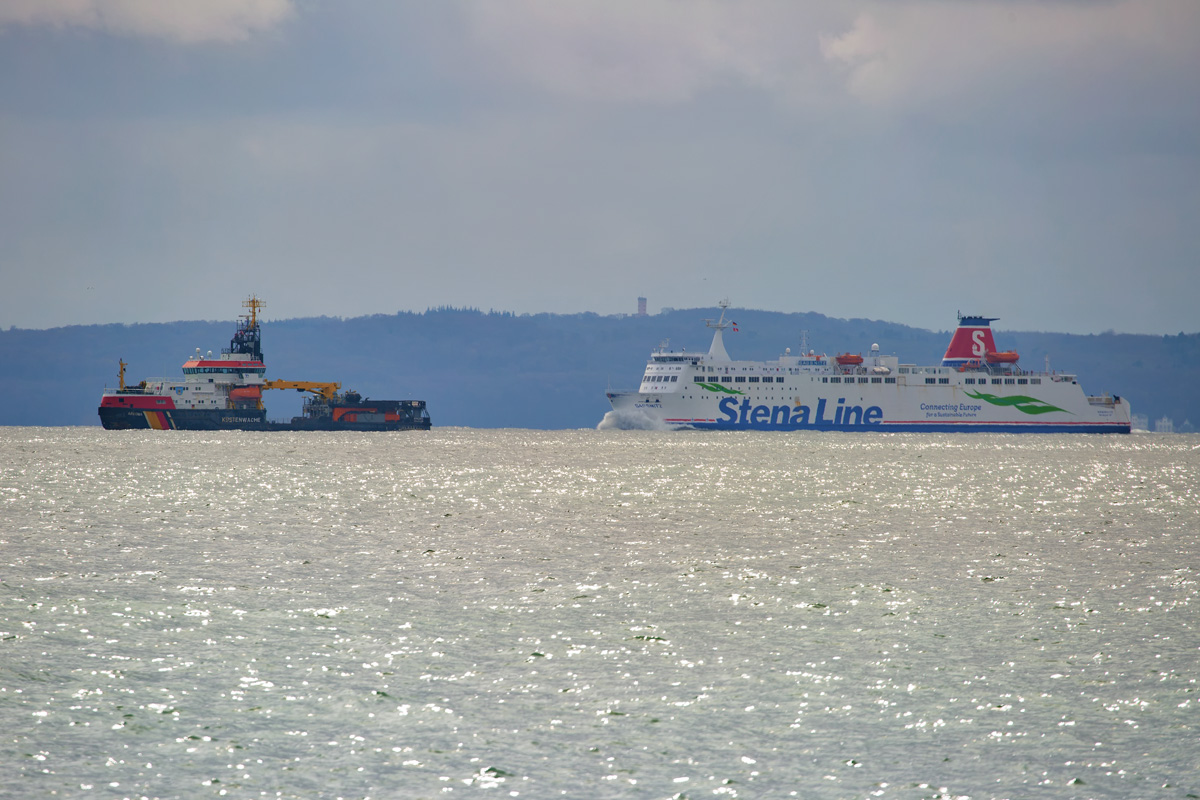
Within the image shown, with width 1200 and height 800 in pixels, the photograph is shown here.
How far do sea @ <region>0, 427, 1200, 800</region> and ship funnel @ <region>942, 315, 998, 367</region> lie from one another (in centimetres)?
8154

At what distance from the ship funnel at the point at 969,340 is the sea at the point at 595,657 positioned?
81.5 m

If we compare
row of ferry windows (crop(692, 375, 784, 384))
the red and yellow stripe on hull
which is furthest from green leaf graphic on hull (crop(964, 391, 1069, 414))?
the red and yellow stripe on hull

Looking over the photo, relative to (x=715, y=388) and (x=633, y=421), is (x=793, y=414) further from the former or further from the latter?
(x=633, y=421)

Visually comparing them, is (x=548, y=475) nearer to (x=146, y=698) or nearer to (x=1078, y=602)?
(x=1078, y=602)

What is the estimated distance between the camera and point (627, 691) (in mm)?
9930

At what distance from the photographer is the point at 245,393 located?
84.8 metres

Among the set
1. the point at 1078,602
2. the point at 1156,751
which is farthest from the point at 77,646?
→ the point at 1078,602

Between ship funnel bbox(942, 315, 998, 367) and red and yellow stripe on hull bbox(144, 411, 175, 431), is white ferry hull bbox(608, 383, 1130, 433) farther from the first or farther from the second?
red and yellow stripe on hull bbox(144, 411, 175, 431)

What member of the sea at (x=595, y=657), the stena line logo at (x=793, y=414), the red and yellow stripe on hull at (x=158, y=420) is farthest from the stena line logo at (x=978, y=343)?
the sea at (x=595, y=657)

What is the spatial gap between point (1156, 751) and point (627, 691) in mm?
4076

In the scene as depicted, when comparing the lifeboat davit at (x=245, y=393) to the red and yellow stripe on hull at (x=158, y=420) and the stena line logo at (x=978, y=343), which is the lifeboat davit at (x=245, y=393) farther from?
the stena line logo at (x=978, y=343)

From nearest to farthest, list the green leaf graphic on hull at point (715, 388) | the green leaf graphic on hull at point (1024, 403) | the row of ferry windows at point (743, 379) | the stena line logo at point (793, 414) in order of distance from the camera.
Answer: the green leaf graphic on hull at point (715, 388), the row of ferry windows at point (743, 379), the stena line logo at point (793, 414), the green leaf graphic on hull at point (1024, 403)

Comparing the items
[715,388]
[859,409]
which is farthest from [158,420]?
[859,409]

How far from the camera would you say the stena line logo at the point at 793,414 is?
9606cm
